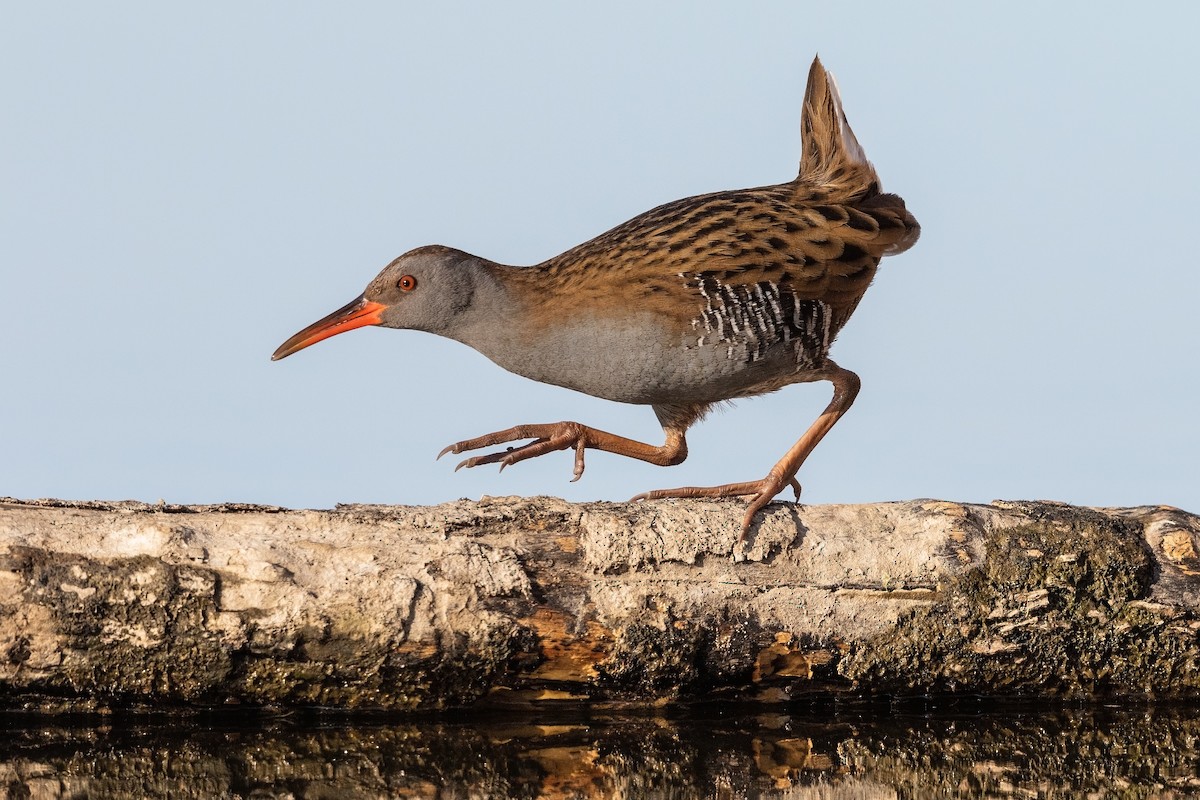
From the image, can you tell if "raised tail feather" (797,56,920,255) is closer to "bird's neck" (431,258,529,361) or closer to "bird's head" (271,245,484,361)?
"bird's neck" (431,258,529,361)

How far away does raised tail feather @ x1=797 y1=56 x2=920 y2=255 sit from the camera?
612cm

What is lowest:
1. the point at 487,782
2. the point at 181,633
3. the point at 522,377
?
the point at 487,782

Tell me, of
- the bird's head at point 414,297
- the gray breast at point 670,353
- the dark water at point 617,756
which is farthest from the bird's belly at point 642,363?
the dark water at point 617,756

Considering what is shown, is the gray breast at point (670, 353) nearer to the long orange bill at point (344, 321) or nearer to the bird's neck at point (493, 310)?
A: the bird's neck at point (493, 310)

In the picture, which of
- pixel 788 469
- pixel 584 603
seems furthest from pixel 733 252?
pixel 584 603

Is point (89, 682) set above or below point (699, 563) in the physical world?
below

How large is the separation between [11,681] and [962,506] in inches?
132

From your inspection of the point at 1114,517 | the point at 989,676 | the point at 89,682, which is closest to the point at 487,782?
the point at 89,682

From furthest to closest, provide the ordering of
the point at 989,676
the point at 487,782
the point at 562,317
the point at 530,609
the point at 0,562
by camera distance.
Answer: the point at 562,317 < the point at 989,676 < the point at 530,609 < the point at 0,562 < the point at 487,782

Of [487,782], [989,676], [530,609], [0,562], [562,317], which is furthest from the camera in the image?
[562,317]

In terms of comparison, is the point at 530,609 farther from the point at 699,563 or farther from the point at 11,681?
the point at 11,681

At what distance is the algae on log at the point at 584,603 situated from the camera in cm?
462

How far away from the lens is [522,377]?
5.89 meters

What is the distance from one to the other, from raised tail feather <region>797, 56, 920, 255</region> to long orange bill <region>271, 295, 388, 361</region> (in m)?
1.95
